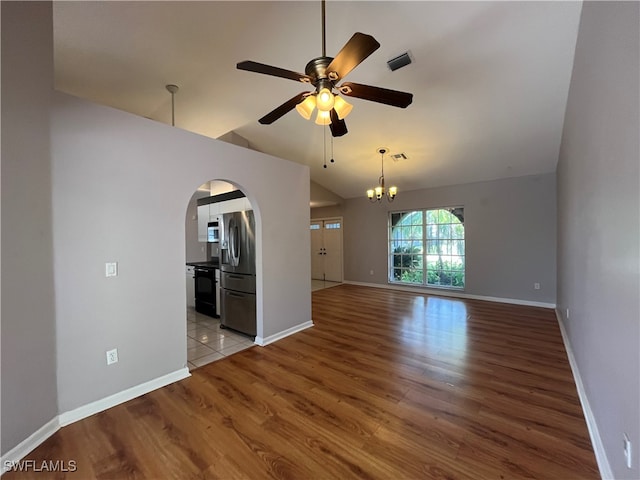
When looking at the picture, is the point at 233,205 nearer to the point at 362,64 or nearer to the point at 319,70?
the point at 362,64

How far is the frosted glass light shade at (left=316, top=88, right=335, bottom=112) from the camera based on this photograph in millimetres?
1857

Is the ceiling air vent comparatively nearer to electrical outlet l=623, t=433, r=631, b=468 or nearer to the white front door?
electrical outlet l=623, t=433, r=631, b=468

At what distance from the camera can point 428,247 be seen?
6.52 meters

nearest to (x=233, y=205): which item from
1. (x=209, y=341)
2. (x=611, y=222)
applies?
(x=209, y=341)

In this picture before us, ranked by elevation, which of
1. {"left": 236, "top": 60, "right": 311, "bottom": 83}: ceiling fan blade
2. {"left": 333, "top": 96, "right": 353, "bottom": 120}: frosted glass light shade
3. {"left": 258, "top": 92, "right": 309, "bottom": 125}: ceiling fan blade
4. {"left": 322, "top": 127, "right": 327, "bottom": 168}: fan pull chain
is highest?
{"left": 322, "top": 127, "right": 327, "bottom": 168}: fan pull chain

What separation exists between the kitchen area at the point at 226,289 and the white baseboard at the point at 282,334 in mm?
174

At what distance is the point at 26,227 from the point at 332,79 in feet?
7.40

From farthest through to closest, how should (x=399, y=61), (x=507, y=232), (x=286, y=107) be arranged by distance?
(x=507, y=232), (x=399, y=61), (x=286, y=107)

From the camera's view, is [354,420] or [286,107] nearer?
[354,420]

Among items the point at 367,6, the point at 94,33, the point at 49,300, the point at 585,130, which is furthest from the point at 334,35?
the point at 49,300

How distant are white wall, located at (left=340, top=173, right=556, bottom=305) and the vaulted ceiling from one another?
2.21ft

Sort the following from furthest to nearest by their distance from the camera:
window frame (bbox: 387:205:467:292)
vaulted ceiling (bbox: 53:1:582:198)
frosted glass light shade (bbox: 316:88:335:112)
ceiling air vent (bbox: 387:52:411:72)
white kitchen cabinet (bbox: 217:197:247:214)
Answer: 1. window frame (bbox: 387:205:467:292)
2. white kitchen cabinet (bbox: 217:197:247:214)
3. ceiling air vent (bbox: 387:52:411:72)
4. vaulted ceiling (bbox: 53:1:582:198)
5. frosted glass light shade (bbox: 316:88:335:112)

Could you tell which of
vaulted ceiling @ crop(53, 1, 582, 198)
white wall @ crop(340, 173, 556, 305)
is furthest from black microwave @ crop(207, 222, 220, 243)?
white wall @ crop(340, 173, 556, 305)

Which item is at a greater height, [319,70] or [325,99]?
[319,70]
